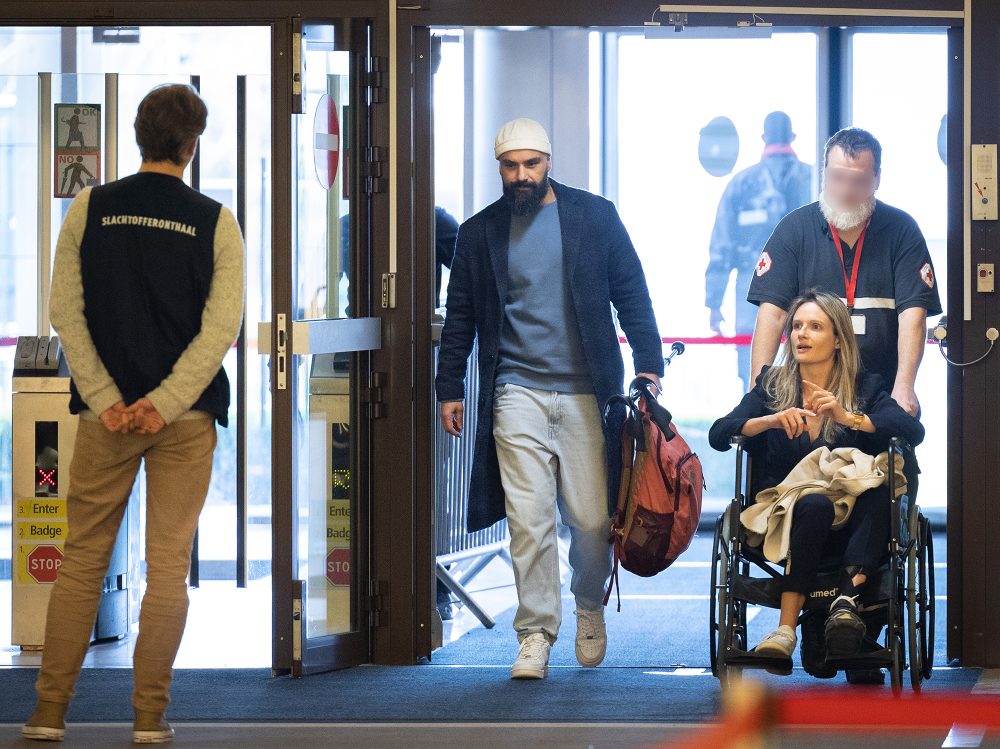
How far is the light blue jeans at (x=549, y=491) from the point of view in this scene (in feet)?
14.9

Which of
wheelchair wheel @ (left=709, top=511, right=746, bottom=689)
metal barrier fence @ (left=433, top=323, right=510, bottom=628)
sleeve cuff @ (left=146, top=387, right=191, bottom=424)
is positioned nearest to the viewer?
sleeve cuff @ (left=146, top=387, right=191, bottom=424)

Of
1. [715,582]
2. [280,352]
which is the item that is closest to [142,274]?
[280,352]

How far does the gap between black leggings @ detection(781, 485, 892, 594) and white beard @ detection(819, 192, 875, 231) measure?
1.01 m

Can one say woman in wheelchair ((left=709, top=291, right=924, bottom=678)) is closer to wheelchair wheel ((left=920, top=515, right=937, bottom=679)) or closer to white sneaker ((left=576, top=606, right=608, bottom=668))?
wheelchair wheel ((left=920, top=515, right=937, bottom=679))

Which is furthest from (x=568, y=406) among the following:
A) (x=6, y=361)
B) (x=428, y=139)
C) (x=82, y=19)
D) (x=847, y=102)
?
(x=847, y=102)

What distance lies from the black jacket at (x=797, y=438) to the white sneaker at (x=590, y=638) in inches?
27.0

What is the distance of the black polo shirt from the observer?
4648mm

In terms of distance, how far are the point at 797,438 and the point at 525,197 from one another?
3.61 feet

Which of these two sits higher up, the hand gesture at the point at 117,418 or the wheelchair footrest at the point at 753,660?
the hand gesture at the point at 117,418

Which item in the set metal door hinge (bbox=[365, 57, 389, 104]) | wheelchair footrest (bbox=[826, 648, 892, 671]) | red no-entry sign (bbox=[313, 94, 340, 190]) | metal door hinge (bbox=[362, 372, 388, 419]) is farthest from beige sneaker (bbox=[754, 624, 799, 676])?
metal door hinge (bbox=[365, 57, 389, 104])

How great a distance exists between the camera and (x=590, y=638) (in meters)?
4.68

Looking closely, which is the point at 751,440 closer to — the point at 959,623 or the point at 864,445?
the point at 864,445

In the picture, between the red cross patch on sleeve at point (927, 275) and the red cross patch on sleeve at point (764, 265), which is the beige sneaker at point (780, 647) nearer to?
the red cross patch on sleeve at point (927, 275)

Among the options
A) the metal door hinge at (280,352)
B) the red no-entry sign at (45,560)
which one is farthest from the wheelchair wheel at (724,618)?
the red no-entry sign at (45,560)
